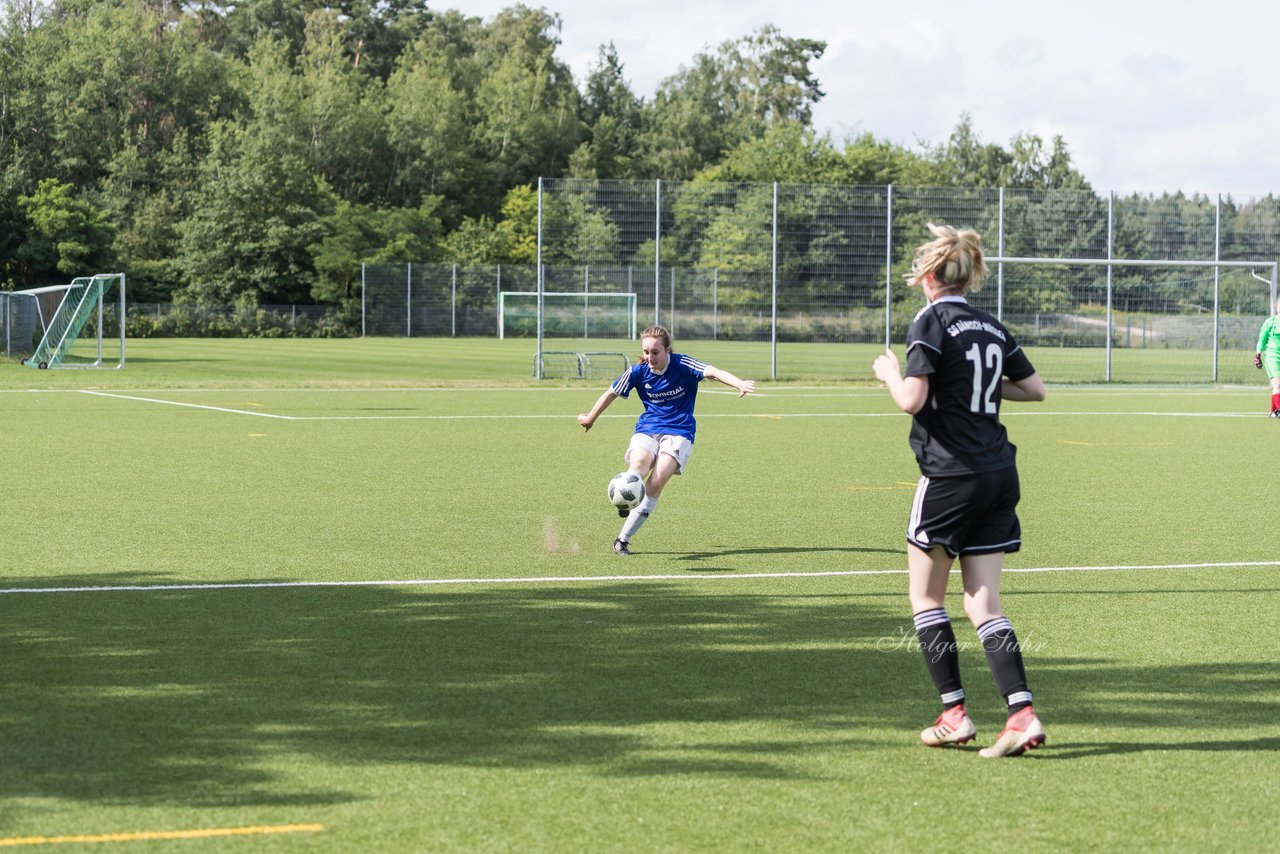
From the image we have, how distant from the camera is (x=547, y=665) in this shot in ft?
22.1

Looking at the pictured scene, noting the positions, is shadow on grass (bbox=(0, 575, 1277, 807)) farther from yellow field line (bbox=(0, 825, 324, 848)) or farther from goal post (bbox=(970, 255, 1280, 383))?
goal post (bbox=(970, 255, 1280, 383))

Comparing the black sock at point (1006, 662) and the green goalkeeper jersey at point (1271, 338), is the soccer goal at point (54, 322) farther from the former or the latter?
the black sock at point (1006, 662)

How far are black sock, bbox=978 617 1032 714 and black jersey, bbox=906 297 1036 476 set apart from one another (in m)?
0.56

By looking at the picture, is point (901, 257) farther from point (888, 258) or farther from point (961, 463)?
point (961, 463)

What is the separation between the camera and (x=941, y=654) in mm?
5574

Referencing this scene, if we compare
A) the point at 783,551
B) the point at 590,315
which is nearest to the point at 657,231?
the point at 590,315

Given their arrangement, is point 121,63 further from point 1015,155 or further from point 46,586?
point 46,586

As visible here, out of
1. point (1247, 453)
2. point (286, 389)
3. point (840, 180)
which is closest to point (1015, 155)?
point (840, 180)

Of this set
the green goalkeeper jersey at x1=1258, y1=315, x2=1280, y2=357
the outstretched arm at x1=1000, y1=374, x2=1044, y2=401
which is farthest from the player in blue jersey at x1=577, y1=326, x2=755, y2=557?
the green goalkeeper jersey at x1=1258, y1=315, x2=1280, y2=357

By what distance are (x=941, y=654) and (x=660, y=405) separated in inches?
212

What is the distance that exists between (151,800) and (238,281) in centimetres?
6953

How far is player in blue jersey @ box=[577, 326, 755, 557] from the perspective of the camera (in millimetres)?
10508

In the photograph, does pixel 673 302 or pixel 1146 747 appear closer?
pixel 1146 747

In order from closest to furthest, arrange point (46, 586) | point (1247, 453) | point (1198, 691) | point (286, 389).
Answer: point (1198, 691), point (46, 586), point (1247, 453), point (286, 389)
